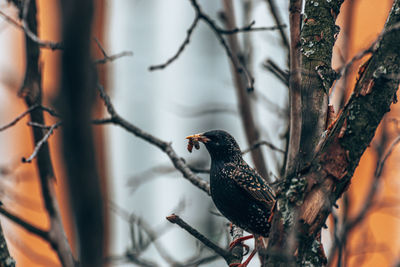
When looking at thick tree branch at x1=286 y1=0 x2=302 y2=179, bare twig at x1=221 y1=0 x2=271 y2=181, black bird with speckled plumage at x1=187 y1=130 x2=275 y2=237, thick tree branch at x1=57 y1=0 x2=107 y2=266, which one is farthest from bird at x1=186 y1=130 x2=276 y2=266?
thick tree branch at x1=57 y1=0 x2=107 y2=266

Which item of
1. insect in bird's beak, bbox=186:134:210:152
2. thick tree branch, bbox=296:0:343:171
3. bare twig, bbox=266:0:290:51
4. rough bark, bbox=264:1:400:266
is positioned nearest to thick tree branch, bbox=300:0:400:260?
rough bark, bbox=264:1:400:266

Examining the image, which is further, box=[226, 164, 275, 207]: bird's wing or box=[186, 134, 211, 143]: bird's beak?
box=[186, 134, 211, 143]: bird's beak

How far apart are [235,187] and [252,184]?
0.51 feet

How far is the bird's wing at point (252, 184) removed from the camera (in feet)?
16.6

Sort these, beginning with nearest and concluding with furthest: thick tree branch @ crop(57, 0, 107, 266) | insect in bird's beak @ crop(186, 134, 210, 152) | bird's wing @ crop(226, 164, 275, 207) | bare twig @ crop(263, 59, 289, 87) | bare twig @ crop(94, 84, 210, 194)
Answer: thick tree branch @ crop(57, 0, 107, 266) < bare twig @ crop(263, 59, 289, 87) < bare twig @ crop(94, 84, 210, 194) < bird's wing @ crop(226, 164, 275, 207) < insect in bird's beak @ crop(186, 134, 210, 152)

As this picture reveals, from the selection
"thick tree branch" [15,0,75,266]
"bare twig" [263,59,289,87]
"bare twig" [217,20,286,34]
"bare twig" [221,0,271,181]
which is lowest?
"thick tree branch" [15,0,75,266]

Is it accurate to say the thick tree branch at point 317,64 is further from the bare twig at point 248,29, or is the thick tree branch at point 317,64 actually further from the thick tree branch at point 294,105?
the bare twig at point 248,29

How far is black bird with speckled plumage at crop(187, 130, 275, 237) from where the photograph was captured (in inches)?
192

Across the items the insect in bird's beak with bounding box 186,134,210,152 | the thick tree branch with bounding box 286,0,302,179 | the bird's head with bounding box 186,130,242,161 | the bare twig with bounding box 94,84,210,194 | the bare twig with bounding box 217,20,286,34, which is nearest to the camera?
the thick tree branch with bounding box 286,0,302,179

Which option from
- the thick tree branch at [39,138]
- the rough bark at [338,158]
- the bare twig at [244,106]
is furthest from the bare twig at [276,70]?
the bare twig at [244,106]

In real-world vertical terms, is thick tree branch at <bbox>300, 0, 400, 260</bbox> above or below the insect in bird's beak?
below

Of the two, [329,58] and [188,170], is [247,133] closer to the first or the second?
[188,170]

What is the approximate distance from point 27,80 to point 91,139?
118 inches

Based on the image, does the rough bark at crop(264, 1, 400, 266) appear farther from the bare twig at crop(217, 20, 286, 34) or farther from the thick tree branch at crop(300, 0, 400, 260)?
the bare twig at crop(217, 20, 286, 34)
